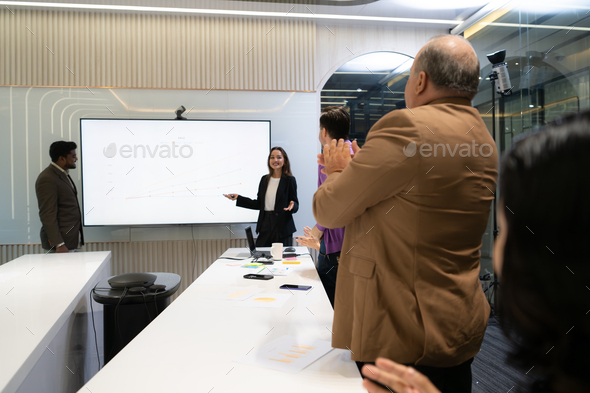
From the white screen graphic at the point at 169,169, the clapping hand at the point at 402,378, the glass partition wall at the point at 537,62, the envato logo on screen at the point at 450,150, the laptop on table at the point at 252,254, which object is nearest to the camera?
the clapping hand at the point at 402,378

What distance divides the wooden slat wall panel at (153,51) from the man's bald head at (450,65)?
12.1 ft

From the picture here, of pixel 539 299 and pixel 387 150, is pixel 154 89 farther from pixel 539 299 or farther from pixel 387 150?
pixel 539 299

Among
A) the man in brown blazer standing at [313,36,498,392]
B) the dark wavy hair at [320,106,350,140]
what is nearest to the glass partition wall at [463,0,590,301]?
the dark wavy hair at [320,106,350,140]

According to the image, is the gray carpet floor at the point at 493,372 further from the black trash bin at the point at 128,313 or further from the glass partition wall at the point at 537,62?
the black trash bin at the point at 128,313

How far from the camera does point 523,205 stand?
16.3 inches

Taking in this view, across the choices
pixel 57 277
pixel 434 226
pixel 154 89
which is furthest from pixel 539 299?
pixel 154 89

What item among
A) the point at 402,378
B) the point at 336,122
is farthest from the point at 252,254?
the point at 402,378

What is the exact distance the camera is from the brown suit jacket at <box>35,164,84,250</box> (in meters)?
3.59

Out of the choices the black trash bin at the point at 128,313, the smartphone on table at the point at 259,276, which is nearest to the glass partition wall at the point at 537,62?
the smartphone on table at the point at 259,276

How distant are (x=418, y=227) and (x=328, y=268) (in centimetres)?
115

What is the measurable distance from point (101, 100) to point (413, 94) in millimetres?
4195

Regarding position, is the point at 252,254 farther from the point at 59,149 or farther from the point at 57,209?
the point at 59,149

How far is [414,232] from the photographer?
904 mm

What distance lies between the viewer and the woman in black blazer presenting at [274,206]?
3.70 meters
